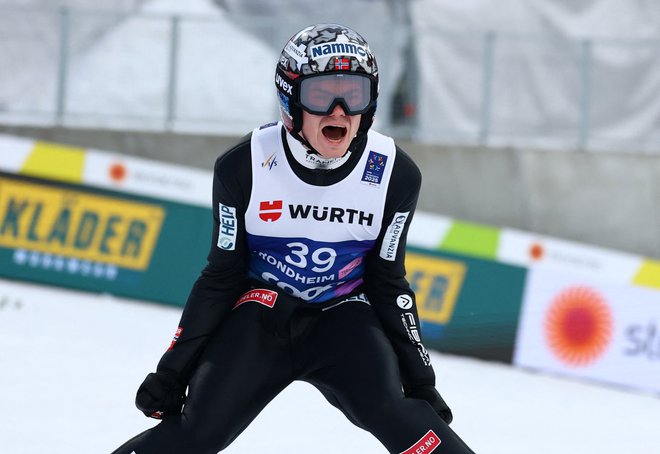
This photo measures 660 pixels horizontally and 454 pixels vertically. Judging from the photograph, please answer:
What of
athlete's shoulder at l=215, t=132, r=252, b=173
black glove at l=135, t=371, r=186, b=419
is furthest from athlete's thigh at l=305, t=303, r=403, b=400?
athlete's shoulder at l=215, t=132, r=252, b=173

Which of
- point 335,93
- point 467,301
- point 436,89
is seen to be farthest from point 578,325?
point 335,93

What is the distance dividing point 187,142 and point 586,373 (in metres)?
4.71

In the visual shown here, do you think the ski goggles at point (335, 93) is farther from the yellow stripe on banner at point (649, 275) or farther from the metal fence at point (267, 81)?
the metal fence at point (267, 81)

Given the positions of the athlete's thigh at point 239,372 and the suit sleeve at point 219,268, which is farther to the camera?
the suit sleeve at point 219,268

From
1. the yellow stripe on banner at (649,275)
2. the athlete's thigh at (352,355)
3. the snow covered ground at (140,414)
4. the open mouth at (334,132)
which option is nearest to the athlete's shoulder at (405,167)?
the open mouth at (334,132)

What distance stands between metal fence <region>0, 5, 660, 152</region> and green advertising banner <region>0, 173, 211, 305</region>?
5.45 feet

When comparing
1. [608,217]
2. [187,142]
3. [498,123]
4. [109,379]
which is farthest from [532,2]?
[109,379]

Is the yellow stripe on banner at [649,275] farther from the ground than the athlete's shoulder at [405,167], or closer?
closer

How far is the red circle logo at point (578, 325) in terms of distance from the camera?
28.2ft

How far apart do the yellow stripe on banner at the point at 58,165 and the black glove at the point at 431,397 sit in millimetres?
6267

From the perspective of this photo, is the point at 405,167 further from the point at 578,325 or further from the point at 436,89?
the point at 436,89

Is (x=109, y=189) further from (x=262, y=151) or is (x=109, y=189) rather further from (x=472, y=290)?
(x=262, y=151)

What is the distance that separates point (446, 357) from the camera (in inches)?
345

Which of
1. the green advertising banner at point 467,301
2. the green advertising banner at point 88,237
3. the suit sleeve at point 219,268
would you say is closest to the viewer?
the suit sleeve at point 219,268
